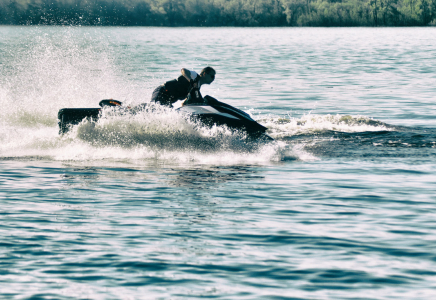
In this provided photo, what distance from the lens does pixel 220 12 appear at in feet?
432

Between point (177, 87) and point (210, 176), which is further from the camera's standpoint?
point (177, 87)

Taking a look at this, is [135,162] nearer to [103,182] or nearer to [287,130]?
[103,182]

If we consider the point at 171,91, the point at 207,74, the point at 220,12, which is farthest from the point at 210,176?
the point at 220,12

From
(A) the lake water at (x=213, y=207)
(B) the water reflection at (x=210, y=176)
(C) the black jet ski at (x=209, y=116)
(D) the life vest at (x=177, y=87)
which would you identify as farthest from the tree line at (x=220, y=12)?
(B) the water reflection at (x=210, y=176)

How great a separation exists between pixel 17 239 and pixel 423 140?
9225mm

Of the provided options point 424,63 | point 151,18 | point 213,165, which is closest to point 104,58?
point 424,63

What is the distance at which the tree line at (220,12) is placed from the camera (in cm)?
10419

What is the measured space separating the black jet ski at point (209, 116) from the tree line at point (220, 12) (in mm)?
→ 93934

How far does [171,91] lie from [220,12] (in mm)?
121493

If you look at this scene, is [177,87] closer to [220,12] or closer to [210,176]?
[210,176]

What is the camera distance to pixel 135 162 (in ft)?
40.9

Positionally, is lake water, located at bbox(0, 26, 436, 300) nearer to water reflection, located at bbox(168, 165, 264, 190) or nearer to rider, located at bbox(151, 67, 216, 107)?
water reflection, located at bbox(168, 165, 264, 190)

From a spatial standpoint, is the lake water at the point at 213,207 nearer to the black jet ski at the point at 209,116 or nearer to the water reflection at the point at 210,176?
the water reflection at the point at 210,176

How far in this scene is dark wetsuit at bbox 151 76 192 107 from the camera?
42.9 feet
